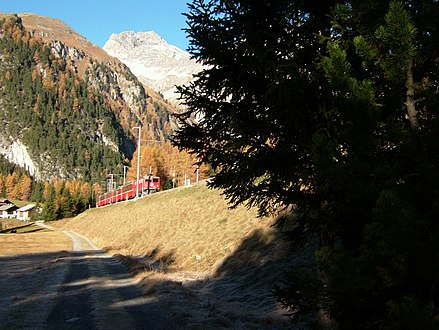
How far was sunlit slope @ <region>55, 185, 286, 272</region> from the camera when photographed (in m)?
18.3

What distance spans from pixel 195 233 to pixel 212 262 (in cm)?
610

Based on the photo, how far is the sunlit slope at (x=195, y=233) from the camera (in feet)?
60.1

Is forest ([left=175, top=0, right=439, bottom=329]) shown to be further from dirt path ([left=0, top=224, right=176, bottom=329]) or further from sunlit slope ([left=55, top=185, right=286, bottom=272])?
sunlit slope ([left=55, top=185, right=286, bottom=272])

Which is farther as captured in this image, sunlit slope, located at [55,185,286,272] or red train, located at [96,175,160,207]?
red train, located at [96,175,160,207]

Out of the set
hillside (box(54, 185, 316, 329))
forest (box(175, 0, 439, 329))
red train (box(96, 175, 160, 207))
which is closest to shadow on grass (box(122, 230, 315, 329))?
hillside (box(54, 185, 316, 329))

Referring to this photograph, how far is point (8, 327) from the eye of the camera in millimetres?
9281

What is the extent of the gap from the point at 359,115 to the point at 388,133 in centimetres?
42

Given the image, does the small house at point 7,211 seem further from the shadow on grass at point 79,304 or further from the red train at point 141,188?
the shadow on grass at point 79,304

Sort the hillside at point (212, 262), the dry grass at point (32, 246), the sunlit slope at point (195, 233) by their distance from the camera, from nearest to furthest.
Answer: the hillside at point (212, 262), the sunlit slope at point (195, 233), the dry grass at point (32, 246)

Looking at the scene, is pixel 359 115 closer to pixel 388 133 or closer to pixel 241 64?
pixel 388 133

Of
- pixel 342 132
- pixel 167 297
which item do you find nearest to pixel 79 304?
pixel 167 297

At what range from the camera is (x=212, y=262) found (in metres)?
19.1

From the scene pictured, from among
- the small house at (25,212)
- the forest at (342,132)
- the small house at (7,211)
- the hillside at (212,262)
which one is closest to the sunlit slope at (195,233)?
the hillside at (212,262)

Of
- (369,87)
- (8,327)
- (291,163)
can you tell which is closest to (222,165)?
(291,163)
